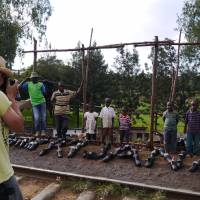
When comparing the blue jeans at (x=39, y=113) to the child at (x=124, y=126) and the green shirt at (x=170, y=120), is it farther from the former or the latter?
the green shirt at (x=170, y=120)

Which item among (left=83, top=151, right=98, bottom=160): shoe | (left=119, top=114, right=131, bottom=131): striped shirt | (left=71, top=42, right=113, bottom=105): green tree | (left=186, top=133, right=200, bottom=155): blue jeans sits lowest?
(left=83, top=151, right=98, bottom=160): shoe

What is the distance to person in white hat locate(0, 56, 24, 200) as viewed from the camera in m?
3.23

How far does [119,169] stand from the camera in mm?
8539

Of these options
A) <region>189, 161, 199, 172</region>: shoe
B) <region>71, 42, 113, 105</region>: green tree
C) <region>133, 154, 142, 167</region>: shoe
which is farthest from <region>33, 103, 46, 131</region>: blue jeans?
<region>71, 42, 113, 105</region>: green tree

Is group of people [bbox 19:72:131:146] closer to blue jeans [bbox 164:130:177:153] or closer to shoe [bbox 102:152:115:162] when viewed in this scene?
blue jeans [bbox 164:130:177:153]

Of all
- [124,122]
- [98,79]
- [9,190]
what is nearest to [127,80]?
[98,79]

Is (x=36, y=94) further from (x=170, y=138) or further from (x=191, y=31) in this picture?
(x=191, y=31)

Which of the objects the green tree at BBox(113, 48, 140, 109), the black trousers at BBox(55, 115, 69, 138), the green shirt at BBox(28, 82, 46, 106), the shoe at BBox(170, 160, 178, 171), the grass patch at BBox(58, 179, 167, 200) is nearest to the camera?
the grass patch at BBox(58, 179, 167, 200)

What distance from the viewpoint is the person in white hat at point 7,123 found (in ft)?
10.6

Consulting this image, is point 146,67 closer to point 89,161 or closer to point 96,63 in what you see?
point 96,63

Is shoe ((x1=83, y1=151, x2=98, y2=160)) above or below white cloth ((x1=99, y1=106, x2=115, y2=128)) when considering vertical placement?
below

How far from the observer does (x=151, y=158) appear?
8.62 metres

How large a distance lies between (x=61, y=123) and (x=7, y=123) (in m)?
8.39

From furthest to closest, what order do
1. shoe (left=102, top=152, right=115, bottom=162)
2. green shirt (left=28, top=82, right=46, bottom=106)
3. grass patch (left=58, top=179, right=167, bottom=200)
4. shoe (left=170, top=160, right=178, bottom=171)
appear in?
1. green shirt (left=28, top=82, right=46, bottom=106)
2. shoe (left=102, top=152, right=115, bottom=162)
3. shoe (left=170, top=160, right=178, bottom=171)
4. grass patch (left=58, top=179, right=167, bottom=200)
